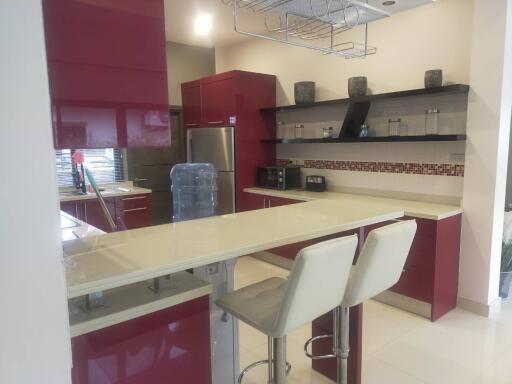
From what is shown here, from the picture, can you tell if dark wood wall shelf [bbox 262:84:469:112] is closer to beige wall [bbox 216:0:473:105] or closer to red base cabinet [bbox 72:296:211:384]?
beige wall [bbox 216:0:473:105]

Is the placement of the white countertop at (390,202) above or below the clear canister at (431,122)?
below

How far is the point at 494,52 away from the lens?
2709mm

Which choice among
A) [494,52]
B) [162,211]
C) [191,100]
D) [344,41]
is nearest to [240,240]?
[494,52]

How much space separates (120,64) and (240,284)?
9.55ft

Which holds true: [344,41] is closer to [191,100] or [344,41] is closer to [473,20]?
[473,20]

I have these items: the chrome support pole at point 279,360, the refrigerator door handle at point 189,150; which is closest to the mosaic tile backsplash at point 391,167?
the refrigerator door handle at point 189,150

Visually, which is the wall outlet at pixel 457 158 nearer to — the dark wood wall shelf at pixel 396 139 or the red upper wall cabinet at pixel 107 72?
the dark wood wall shelf at pixel 396 139

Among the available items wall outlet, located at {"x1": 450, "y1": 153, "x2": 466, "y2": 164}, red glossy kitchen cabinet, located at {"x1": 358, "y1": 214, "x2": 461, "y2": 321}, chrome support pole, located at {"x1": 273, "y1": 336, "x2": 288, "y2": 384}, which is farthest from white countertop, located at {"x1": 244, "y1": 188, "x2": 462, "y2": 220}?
chrome support pole, located at {"x1": 273, "y1": 336, "x2": 288, "y2": 384}

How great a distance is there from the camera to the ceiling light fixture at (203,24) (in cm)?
399

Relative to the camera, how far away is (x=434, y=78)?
300 centimetres

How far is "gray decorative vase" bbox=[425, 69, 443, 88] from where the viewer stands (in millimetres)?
2994

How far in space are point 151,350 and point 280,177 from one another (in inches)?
119

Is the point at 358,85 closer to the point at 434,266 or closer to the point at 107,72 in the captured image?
the point at 434,266

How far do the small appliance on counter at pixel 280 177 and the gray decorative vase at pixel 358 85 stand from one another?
110cm
